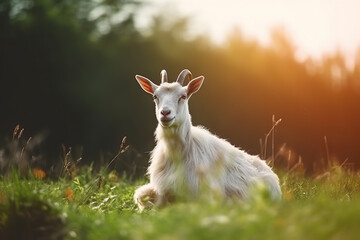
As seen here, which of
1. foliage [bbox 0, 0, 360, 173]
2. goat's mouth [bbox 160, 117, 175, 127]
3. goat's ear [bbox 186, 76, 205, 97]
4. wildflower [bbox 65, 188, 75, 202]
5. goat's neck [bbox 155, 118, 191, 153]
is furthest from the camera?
foliage [bbox 0, 0, 360, 173]

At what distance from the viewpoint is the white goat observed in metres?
8.55

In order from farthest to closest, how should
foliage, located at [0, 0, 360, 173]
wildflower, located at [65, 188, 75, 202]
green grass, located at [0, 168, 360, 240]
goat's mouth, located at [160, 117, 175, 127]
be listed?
foliage, located at [0, 0, 360, 173] → goat's mouth, located at [160, 117, 175, 127] → wildflower, located at [65, 188, 75, 202] → green grass, located at [0, 168, 360, 240]

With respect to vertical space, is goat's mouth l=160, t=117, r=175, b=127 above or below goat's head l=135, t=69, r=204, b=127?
below

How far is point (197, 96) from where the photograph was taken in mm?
22281

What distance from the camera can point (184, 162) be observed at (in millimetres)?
8789

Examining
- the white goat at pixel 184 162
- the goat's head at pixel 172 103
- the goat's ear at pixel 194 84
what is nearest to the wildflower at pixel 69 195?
the white goat at pixel 184 162

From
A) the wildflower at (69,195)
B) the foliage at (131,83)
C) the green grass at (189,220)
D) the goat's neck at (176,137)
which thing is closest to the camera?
the green grass at (189,220)

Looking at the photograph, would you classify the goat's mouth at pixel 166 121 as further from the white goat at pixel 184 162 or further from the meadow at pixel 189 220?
the meadow at pixel 189 220

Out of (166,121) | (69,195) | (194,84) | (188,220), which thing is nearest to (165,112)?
(166,121)

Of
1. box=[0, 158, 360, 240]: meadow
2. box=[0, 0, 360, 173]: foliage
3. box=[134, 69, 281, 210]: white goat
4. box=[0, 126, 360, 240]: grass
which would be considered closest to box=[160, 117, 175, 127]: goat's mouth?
box=[134, 69, 281, 210]: white goat

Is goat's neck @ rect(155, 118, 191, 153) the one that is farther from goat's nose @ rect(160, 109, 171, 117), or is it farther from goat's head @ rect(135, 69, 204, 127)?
goat's nose @ rect(160, 109, 171, 117)

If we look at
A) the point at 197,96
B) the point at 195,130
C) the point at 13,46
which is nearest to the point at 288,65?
the point at 197,96

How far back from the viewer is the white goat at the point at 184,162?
336 inches

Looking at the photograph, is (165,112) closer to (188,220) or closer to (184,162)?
(184,162)
